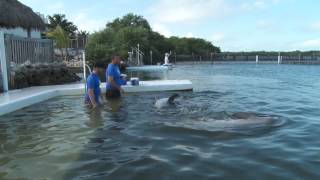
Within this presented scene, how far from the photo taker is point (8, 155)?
708 centimetres

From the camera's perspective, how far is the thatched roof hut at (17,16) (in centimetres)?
1687

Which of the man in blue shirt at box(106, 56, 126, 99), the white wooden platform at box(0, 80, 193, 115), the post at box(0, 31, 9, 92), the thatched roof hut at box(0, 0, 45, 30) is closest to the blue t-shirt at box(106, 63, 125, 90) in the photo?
the man in blue shirt at box(106, 56, 126, 99)

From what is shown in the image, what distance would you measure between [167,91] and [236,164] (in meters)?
9.68

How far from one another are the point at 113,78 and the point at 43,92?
3178mm

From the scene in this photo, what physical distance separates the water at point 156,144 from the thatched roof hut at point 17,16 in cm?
637

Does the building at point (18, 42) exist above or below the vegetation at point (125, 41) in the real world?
below

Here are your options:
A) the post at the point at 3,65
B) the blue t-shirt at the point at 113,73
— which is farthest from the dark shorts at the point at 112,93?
the post at the point at 3,65

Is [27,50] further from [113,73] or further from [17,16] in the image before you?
[113,73]

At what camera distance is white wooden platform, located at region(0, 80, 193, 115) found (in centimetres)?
1173

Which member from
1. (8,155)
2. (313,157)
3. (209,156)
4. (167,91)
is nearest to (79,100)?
(167,91)

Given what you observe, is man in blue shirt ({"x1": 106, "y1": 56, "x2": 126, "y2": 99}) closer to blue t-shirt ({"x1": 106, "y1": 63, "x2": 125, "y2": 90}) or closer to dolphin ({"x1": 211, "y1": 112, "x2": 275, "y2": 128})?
blue t-shirt ({"x1": 106, "y1": 63, "x2": 125, "y2": 90})

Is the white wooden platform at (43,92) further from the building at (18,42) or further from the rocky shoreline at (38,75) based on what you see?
the building at (18,42)

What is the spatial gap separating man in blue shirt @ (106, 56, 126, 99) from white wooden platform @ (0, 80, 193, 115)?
2429 millimetres

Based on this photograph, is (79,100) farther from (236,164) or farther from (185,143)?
(236,164)
